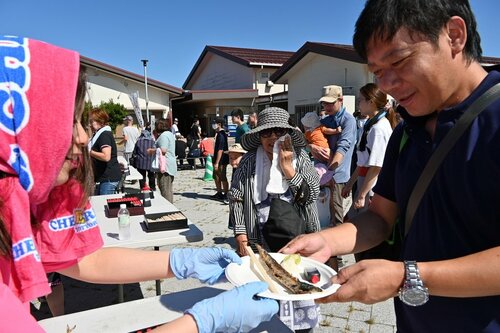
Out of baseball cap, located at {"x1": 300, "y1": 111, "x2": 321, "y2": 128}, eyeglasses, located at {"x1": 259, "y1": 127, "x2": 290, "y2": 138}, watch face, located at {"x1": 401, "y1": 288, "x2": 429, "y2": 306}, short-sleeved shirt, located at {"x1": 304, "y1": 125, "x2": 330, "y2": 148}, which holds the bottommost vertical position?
watch face, located at {"x1": 401, "y1": 288, "x2": 429, "y2": 306}

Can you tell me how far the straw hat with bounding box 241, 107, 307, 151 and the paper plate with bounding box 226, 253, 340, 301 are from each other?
1386 mm

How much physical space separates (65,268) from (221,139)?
7117 millimetres

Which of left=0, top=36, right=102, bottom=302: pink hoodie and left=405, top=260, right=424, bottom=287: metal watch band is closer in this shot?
left=0, top=36, right=102, bottom=302: pink hoodie

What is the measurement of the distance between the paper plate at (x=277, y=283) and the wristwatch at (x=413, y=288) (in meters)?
0.23

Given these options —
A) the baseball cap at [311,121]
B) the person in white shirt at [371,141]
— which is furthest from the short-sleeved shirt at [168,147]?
the person in white shirt at [371,141]

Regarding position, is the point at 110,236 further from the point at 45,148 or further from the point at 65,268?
the point at 45,148

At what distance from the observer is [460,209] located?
1.12 metres

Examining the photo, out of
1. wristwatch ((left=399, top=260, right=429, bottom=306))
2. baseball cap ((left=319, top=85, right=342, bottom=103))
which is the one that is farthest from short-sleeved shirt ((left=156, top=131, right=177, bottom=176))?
wristwatch ((left=399, top=260, right=429, bottom=306))

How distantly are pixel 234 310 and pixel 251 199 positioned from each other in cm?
153

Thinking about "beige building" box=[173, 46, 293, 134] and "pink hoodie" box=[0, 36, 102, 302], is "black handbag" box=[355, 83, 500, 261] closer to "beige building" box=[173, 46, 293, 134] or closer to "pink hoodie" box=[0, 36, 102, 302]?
"pink hoodie" box=[0, 36, 102, 302]

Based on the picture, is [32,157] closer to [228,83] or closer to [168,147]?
[168,147]

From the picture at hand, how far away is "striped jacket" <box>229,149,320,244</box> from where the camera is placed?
2789 millimetres

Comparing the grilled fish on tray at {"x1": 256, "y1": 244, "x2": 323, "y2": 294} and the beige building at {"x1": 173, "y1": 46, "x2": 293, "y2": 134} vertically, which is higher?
the beige building at {"x1": 173, "y1": 46, "x2": 293, "y2": 134}

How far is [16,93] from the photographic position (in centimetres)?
85
